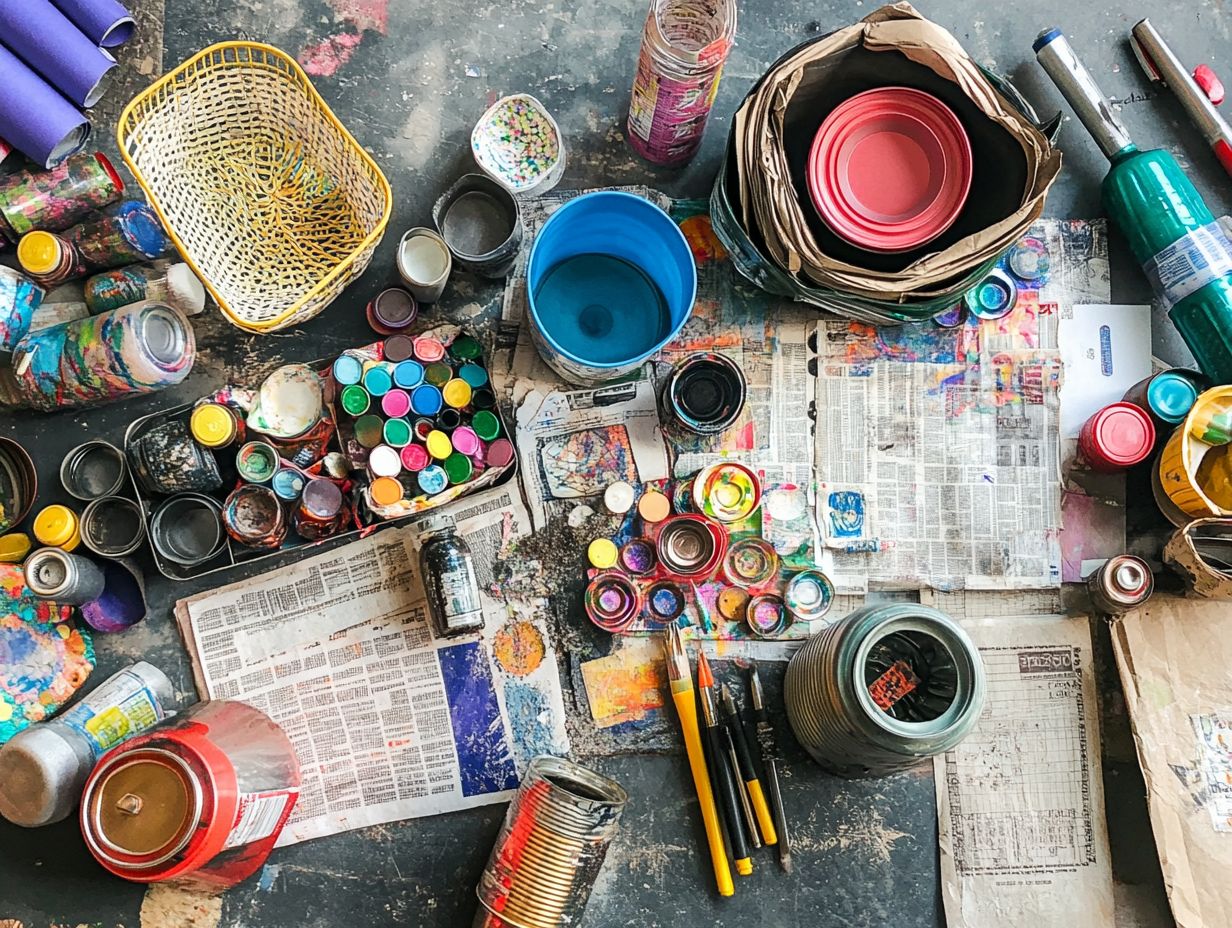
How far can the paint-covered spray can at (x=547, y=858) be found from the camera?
1212 millimetres

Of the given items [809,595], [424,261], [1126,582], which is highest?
[424,261]

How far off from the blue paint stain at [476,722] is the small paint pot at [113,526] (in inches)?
19.9

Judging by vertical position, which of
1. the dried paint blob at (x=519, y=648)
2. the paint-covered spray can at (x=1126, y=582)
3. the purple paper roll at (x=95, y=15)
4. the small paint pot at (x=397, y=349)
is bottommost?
the dried paint blob at (x=519, y=648)

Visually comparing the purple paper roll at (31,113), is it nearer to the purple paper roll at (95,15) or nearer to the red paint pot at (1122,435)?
the purple paper roll at (95,15)

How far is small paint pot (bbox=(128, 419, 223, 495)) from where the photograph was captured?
4.36 ft

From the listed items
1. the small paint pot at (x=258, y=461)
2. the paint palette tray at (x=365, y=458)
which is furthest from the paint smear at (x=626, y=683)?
the small paint pot at (x=258, y=461)

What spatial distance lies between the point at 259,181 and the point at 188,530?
0.57 m

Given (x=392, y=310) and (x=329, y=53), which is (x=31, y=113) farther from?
(x=392, y=310)

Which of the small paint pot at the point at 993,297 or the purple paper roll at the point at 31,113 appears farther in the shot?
the small paint pot at the point at 993,297

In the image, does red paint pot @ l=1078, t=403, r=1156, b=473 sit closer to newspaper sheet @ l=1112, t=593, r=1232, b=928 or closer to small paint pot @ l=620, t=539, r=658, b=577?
newspaper sheet @ l=1112, t=593, r=1232, b=928

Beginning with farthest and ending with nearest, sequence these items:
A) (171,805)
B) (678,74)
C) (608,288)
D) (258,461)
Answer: (608,288), (258,461), (678,74), (171,805)

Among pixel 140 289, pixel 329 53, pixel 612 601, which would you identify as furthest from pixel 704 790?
pixel 329 53

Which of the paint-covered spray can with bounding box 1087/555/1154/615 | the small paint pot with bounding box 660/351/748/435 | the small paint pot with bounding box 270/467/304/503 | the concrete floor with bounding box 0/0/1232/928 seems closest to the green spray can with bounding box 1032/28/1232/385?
the concrete floor with bounding box 0/0/1232/928

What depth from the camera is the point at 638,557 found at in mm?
1408
